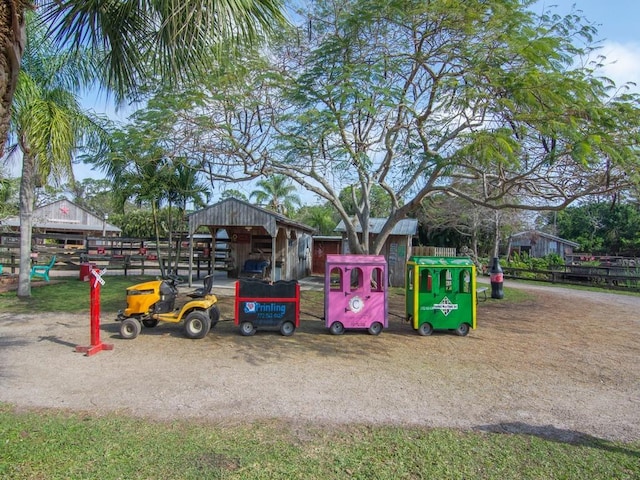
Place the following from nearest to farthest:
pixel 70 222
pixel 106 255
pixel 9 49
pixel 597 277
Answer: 1. pixel 9 49
2. pixel 106 255
3. pixel 597 277
4. pixel 70 222

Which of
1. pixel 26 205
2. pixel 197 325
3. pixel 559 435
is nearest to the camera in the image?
pixel 559 435

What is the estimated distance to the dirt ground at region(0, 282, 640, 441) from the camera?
5.07m

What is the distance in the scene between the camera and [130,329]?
8.82 metres

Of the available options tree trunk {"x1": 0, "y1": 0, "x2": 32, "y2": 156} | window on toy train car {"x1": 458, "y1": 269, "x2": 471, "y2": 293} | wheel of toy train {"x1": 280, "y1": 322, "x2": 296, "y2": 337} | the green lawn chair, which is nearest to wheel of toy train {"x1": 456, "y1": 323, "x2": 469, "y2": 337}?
window on toy train car {"x1": 458, "y1": 269, "x2": 471, "y2": 293}

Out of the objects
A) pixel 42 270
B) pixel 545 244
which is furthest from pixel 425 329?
pixel 545 244

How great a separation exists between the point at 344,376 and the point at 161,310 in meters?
4.56

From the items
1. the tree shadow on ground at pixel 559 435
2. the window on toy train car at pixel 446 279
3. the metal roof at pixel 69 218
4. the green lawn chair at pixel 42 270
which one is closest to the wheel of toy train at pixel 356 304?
the window on toy train car at pixel 446 279

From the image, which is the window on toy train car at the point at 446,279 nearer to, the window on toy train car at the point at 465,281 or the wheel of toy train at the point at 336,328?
the window on toy train car at the point at 465,281

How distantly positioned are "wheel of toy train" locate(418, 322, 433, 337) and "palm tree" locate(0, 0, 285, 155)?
7.30 m

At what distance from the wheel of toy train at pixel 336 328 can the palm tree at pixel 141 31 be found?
21.5 feet

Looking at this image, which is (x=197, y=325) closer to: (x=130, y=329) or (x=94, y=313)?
(x=130, y=329)

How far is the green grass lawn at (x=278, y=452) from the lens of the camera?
3.63m

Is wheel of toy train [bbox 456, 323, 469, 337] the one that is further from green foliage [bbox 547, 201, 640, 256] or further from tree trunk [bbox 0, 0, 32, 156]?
green foliage [bbox 547, 201, 640, 256]

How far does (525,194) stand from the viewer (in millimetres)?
12875
